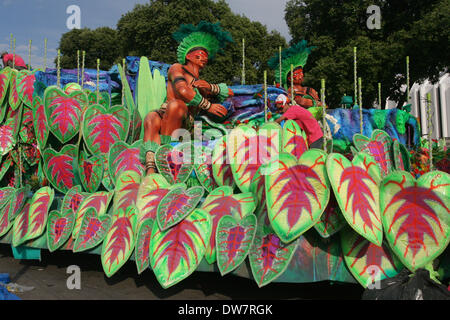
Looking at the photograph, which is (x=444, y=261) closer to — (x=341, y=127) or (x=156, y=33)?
(x=341, y=127)

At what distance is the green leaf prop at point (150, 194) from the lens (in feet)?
14.2

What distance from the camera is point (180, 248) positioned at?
3.84 metres

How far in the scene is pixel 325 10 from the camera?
50.4 feet

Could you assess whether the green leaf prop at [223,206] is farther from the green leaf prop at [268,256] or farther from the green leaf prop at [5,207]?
the green leaf prop at [5,207]

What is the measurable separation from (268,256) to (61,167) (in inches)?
134

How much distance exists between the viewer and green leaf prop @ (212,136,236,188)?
432 centimetres

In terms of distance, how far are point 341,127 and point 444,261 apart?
13.5 feet

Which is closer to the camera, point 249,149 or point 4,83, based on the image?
point 249,149

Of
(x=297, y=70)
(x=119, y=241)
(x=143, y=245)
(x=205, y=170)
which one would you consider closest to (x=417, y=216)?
(x=205, y=170)

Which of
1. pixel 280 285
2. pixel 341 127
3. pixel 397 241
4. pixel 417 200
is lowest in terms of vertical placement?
pixel 280 285

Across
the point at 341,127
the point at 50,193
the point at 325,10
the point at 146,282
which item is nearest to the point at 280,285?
the point at 146,282

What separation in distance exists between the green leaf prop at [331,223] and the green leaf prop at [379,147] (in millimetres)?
1236

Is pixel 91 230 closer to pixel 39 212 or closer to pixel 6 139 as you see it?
pixel 39 212

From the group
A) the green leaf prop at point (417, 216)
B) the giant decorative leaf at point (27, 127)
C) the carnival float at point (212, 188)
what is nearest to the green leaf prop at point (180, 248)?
the carnival float at point (212, 188)
